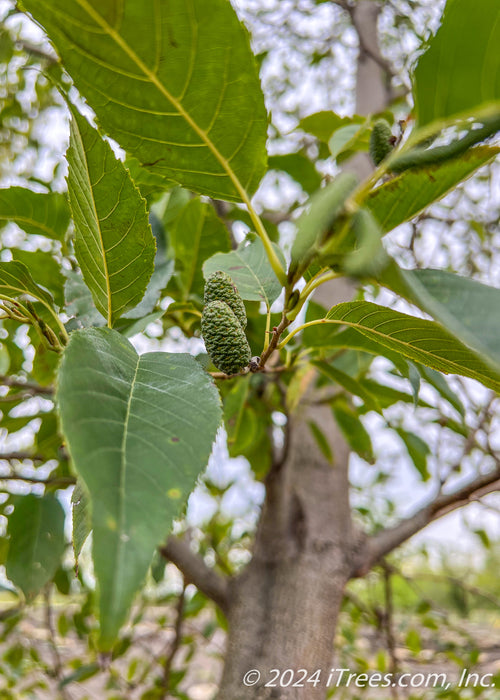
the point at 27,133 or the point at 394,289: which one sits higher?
the point at 27,133

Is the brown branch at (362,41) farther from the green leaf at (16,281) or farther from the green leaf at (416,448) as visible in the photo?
the green leaf at (16,281)

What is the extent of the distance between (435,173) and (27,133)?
204 cm

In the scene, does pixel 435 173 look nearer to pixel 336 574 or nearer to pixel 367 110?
pixel 336 574

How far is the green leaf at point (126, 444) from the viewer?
0.87 ft

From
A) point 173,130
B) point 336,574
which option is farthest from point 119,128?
point 336,574

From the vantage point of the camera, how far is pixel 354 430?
107cm

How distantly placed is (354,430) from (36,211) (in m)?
0.72

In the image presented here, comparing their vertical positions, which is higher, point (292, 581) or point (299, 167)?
point (299, 167)

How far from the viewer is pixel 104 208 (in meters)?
0.49

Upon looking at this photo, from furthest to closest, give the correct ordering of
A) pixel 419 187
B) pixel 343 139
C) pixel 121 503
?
1. pixel 343 139
2. pixel 419 187
3. pixel 121 503

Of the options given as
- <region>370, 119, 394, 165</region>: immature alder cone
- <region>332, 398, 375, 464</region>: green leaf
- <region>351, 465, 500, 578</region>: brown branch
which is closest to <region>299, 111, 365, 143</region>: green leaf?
<region>370, 119, 394, 165</region>: immature alder cone

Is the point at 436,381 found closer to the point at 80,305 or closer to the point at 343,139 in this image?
the point at 343,139

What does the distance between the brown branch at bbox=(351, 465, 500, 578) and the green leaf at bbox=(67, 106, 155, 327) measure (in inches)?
26.1

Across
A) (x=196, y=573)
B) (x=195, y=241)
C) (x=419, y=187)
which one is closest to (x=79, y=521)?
(x=419, y=187)
